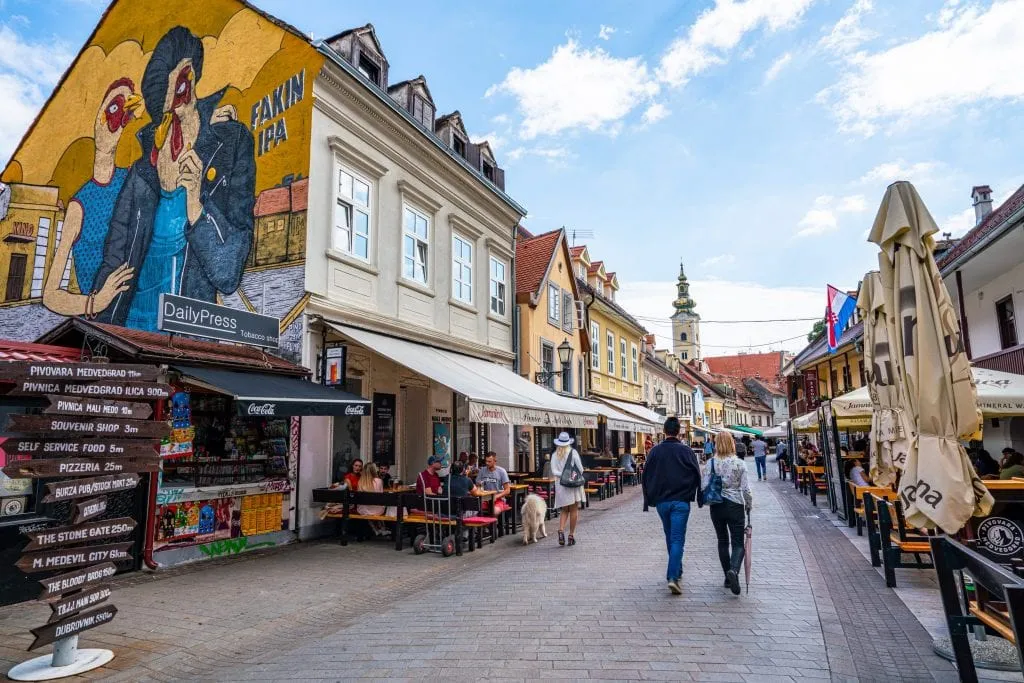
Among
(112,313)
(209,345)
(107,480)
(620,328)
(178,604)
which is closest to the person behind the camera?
(107,480)

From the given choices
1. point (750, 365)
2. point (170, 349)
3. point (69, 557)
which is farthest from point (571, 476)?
point (750, 365)

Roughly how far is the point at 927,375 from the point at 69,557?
271 inches

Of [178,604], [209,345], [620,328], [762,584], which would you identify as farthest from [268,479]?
[620,328]

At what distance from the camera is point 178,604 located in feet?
21.5

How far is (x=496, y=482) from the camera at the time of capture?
1162 cm

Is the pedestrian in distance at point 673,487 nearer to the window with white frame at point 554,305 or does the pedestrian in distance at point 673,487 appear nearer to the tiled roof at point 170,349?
the tiled roof at point 170,349

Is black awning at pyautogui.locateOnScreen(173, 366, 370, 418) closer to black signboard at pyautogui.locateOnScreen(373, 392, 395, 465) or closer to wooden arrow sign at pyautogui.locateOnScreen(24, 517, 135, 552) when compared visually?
wooden arrow sign at pyautogui.locateOnScreen(24, 517, 135, 552)

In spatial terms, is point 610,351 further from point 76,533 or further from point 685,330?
point 685,330

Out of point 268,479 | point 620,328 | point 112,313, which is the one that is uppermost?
point 620,328

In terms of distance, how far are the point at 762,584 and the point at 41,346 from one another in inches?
372

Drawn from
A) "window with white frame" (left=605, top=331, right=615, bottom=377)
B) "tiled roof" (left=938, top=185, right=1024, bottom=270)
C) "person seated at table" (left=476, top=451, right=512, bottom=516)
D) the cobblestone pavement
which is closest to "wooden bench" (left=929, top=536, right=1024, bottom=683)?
the cobblestone pavement

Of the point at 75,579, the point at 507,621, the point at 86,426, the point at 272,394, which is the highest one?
the point at 272,394

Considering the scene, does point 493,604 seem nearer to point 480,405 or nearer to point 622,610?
point 622,610

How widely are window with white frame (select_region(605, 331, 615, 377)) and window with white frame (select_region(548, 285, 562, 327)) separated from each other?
705cm
